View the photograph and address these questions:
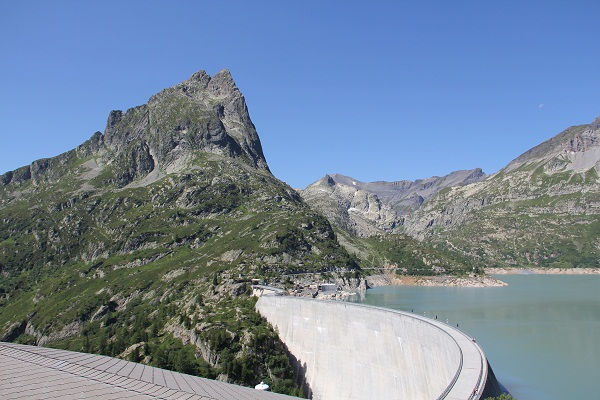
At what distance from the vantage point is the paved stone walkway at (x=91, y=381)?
82.2ft

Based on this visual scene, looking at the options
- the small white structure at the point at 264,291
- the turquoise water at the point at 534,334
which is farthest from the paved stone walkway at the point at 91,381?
the small white structure at the point at 264,291

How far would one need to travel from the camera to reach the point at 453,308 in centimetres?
13688

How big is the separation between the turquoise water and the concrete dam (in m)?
15.7

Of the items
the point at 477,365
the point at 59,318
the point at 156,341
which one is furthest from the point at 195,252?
the point at 477,365

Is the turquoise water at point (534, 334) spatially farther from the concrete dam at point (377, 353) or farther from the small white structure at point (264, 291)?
the small white structure at point (264, 291)

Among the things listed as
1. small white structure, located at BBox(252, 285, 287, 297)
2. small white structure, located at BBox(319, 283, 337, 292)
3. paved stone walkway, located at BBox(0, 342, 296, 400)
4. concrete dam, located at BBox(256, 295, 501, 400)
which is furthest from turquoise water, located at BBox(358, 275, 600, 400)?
paved stone walkway, located at BBox(0, 342, 296, 400)

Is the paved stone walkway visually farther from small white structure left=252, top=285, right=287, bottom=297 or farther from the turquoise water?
small white structure left=252, top=285, right=287, bottom=297

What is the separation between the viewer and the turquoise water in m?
63.7

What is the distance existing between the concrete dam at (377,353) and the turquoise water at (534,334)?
1574 cm

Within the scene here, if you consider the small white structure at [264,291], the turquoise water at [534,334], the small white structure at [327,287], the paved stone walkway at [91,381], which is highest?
the paved stone walkway at [91,381]

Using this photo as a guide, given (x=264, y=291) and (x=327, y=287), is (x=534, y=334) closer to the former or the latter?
(x=264, y=291)

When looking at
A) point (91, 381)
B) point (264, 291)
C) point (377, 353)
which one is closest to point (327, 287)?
point (264, 291)

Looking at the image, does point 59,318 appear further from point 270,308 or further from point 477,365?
point 477,365

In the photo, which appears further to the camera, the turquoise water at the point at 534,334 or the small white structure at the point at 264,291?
the small white structure at the point at 264,291
